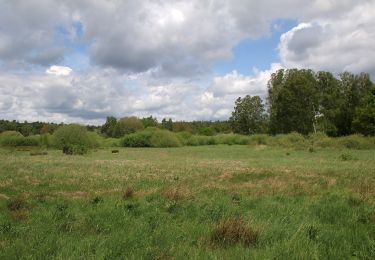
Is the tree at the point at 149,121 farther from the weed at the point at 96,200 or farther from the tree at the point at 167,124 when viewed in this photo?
the weed at the point at 96,200

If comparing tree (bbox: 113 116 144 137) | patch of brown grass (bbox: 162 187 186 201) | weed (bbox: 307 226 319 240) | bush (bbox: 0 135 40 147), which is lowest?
weed (bbox: 307 226 319 240)

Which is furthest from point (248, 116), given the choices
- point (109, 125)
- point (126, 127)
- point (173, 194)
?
point (173, 194)

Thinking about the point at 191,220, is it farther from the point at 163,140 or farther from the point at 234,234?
the point at 163,140

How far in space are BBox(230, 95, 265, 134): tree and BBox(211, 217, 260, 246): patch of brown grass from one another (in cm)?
9076

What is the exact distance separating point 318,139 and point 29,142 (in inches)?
1941

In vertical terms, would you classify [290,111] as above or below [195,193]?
above

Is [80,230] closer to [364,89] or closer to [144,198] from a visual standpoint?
[144,198]

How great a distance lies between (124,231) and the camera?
8523 millimetres

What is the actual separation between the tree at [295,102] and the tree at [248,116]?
61.7 feet

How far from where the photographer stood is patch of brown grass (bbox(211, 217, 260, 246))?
7734mm

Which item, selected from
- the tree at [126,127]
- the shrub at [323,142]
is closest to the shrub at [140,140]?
the shrub at [323,142]

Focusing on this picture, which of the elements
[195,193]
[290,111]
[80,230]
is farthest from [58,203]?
[290,111]

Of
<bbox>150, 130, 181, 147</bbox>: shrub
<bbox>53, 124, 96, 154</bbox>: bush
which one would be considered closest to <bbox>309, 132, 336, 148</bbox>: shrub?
<bbox>150, 130, 181, 147</bbox>: shrub

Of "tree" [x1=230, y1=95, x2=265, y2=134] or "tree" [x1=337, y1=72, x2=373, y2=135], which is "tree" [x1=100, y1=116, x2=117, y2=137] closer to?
"tree" [x1=230, y1=95, x2=265, y2=134]
